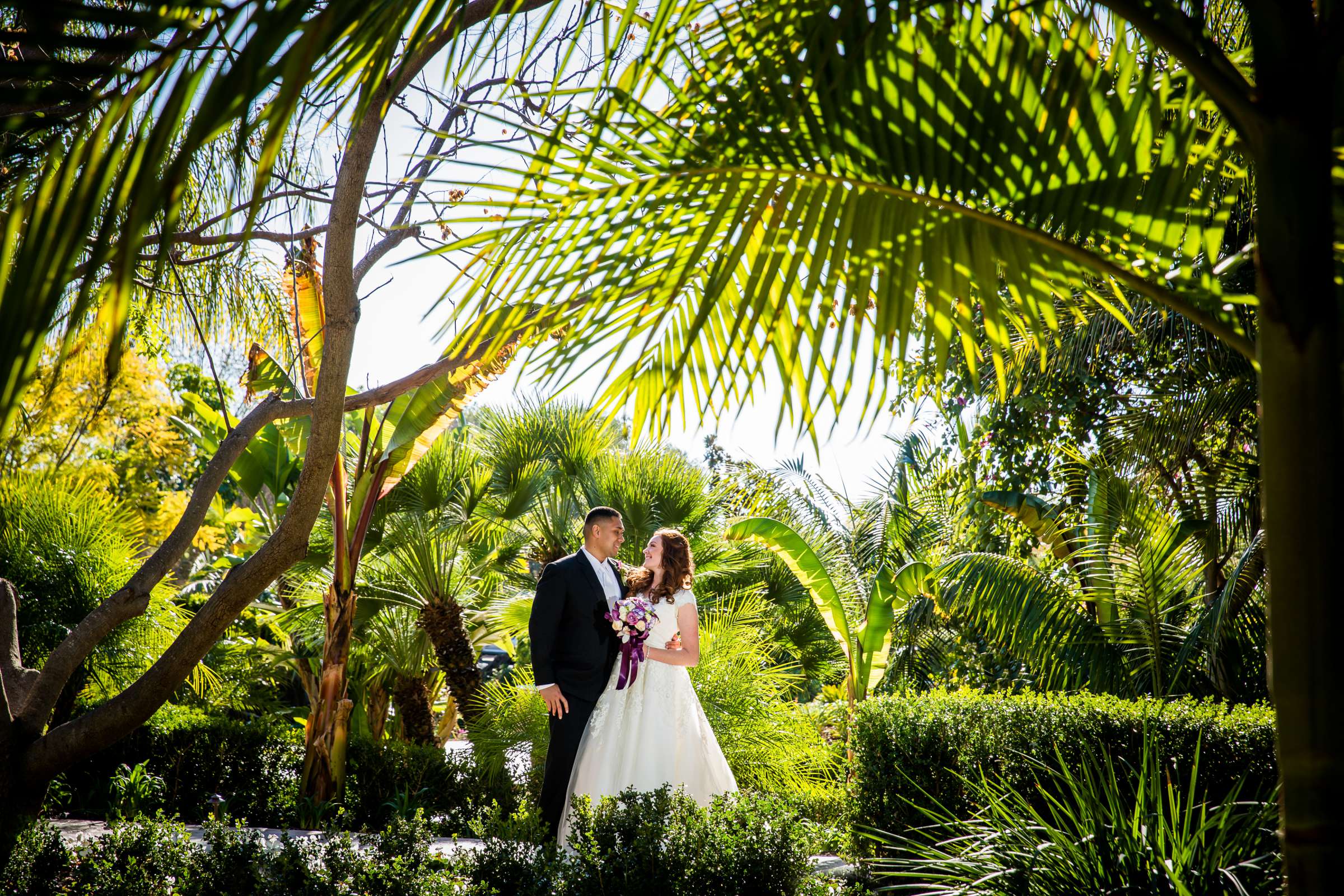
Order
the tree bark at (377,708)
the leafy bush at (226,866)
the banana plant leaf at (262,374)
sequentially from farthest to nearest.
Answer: the tree bark at (377,708), the banana plant leaf at (262,374), the leafy bush at (226,866)

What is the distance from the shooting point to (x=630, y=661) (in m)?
6.31

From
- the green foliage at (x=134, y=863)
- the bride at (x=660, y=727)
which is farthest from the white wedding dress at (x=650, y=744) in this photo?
the green foliage at (x=134, y=863)

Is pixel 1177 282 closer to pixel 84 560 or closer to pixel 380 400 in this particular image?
pixel 380 400

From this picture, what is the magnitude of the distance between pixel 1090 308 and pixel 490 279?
300 inches

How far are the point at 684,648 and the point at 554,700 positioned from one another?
3.02ft

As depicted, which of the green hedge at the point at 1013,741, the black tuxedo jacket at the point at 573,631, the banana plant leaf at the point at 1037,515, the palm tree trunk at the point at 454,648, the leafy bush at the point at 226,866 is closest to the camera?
the leafy bush at the point at 226,866

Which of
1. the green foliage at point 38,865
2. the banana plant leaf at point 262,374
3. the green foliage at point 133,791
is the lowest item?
the green foliage at point 133,791

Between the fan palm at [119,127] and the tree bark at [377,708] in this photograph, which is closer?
the fan palm at [119,127]

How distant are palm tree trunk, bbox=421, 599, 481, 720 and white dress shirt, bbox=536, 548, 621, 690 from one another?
3.34m

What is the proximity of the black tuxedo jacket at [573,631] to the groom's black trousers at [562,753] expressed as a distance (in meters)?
0.09

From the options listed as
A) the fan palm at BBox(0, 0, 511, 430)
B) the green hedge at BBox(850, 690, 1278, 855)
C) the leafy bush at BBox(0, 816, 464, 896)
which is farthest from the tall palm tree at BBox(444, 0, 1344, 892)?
the green hedge at BBox(850, 690, 1278, 855)

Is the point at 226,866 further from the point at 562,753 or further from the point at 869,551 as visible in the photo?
the point at 869,551

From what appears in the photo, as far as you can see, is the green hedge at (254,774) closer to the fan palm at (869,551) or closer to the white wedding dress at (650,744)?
the white wedding dress at (650,744)

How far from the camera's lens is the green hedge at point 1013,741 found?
534 centimetres
